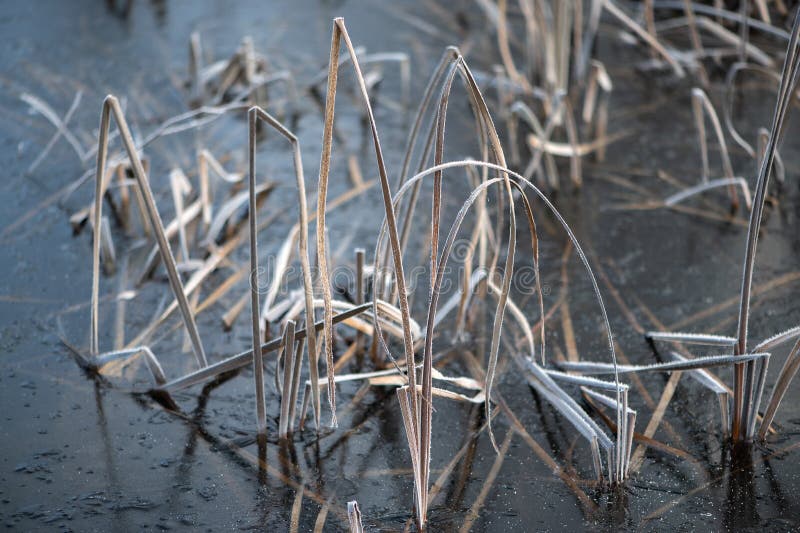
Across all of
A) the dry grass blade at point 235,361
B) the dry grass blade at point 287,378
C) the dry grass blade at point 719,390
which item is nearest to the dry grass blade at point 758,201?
the dry grass blade at point 719,390

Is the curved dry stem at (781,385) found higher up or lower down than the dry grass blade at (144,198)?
lower down

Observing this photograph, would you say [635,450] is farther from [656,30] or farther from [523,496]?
[656,30]

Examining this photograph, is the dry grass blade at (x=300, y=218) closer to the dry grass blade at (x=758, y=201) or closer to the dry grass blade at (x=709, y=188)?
the dry grass blade at (x=758, y=201)

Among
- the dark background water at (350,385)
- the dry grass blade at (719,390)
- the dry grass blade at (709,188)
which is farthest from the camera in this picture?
the dry grass blade at (709,188)

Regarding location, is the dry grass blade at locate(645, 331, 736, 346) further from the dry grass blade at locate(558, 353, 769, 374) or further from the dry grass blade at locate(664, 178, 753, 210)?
the dry grass blade at locate(664, 178, 753, 210)

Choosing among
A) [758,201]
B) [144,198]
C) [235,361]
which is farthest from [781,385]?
[144,198]

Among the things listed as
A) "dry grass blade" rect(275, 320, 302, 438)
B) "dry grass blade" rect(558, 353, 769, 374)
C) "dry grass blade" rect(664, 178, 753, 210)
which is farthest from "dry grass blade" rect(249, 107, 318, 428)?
"dry grass blade" rect(664, 178, 753, 210)

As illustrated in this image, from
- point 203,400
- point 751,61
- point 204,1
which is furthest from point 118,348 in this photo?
point 751,61

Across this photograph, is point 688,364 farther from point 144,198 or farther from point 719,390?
point 144,198
